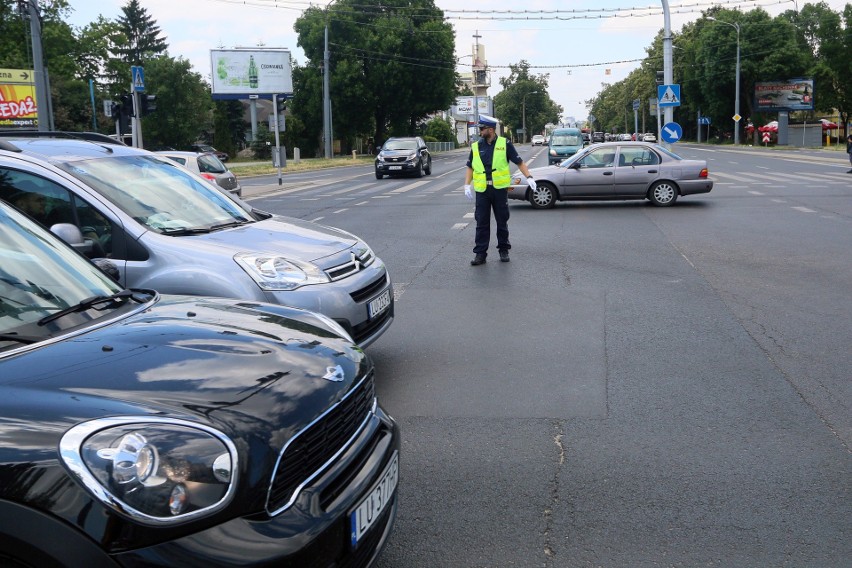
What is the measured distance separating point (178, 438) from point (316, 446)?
50cm

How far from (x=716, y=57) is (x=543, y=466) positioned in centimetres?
8638

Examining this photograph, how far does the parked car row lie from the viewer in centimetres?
215

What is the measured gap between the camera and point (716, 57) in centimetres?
8312

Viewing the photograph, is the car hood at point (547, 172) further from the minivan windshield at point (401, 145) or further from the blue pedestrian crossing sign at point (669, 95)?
the minivan windshield at point (401, 145)

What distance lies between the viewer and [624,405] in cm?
541

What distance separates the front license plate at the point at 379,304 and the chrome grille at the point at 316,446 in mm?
2759

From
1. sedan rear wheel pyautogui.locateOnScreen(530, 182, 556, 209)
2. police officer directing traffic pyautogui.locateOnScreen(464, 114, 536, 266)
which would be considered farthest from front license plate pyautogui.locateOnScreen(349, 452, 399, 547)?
sedan rear wheel pyautogui.locateOnScreen(530, 182, 556, 209)

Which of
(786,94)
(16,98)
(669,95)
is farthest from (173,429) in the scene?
(786,94)

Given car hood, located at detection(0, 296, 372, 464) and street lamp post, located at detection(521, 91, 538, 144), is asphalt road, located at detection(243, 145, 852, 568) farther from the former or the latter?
street lamp post, located at detection(521, 91, 538, 144)

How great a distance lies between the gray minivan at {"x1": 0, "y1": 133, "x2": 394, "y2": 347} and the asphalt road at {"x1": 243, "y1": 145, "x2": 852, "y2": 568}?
2.48 feet

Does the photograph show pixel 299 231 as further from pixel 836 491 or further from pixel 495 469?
pixel 836 491

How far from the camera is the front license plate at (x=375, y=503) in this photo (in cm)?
270

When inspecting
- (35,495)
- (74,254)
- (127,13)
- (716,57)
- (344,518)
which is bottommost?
(344,518)

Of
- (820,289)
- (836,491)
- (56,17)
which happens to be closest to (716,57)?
(56,17)
